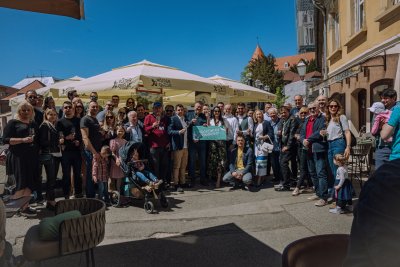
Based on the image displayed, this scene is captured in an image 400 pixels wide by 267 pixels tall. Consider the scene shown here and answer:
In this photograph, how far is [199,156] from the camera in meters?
8.39

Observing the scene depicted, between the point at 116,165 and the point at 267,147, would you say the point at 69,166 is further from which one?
the point at 267,147

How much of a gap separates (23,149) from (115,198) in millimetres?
1864

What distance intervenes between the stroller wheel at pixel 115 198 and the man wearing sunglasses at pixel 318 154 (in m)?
3.69

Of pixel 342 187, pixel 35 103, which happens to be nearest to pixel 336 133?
pixel 342 187

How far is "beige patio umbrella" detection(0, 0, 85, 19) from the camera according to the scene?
3.63 metres

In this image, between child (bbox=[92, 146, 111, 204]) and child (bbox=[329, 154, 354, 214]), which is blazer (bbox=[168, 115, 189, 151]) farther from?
child (bbox=[329, 154, 354, 214])

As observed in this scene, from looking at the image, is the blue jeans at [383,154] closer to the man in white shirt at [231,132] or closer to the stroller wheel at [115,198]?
the man in white shirt at [231,132]

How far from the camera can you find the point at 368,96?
1095 cm

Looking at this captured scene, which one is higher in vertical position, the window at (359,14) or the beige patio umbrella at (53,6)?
the window at (359,14)

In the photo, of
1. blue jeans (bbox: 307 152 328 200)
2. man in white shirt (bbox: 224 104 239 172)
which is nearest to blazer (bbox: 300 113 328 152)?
blue jeans (bbox: 307 152 328 200)

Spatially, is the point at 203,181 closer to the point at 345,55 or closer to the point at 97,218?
the point at 97,218

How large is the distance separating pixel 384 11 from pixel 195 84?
578 centimetres

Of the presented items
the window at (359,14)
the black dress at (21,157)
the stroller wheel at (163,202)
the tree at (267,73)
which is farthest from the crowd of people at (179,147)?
the tree at (267,73)

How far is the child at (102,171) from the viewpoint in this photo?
635 cm
